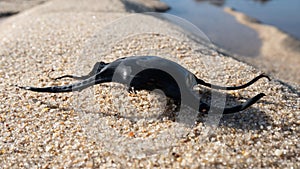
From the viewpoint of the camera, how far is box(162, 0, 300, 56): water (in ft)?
26.6

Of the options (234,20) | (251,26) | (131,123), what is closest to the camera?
(131,123)

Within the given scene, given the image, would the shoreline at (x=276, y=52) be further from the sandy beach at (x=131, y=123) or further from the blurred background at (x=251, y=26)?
the sandy beach at (x=131, y=123)

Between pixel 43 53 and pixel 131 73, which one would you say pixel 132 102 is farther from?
pixel 43 53

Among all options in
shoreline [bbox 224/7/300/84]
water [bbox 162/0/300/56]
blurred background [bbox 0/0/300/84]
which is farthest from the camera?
water [bbox 162/0/300/56]

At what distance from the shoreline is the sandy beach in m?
2.78

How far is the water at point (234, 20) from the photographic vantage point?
812 cm

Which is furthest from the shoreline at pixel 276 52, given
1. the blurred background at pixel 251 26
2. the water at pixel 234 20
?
the water at pixel 234 20

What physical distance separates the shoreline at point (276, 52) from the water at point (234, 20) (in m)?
0.22

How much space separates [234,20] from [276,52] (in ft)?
7.42

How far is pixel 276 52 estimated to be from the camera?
25.5 feet

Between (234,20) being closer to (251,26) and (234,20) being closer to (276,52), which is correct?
(251,26)

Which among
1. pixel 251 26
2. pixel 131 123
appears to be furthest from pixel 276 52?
pixel 131 123

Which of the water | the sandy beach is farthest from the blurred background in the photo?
the sandy beach

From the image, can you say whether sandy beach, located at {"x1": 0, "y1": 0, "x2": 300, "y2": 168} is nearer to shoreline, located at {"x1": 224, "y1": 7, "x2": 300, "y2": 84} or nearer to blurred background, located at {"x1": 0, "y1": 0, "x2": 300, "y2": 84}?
shoreline, located at {"x1": 224, "y1": 7, "x2": 300, "y2": 84}
